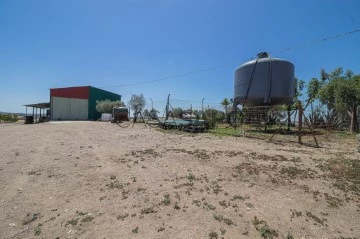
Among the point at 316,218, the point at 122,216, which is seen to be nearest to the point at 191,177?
the point at 122,216

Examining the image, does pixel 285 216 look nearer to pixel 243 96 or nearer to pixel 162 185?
pixel 162 185

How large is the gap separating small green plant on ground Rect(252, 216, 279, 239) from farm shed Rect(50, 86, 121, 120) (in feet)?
142

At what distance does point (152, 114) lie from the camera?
2573 centimetres

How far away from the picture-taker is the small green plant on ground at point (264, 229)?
3.64 metres

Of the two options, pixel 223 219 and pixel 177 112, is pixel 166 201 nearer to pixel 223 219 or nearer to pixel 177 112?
pixel 223 219

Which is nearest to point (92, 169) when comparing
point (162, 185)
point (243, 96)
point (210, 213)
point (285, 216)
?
point (162, 185)

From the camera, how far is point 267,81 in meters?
16.7

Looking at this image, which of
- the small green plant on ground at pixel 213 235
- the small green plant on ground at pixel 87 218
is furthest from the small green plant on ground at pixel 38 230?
the small green plant on ground at pixel 213 235

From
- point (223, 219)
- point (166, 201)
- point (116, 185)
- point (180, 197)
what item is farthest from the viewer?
point (116, 185)

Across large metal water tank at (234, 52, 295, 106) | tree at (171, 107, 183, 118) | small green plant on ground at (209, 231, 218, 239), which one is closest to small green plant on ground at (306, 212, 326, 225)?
small green plant on ground at (209, 231, 218, 239)

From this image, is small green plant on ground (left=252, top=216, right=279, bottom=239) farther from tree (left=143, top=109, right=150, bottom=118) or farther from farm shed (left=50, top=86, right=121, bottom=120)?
farm shed (left=50, top=86, right=121, bottom=120)

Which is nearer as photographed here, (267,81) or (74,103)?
(267,81)

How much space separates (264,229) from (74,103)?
4380 cm

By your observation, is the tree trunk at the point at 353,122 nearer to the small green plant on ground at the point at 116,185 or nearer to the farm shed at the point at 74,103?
the small green plant on ground at the point at 116,185
